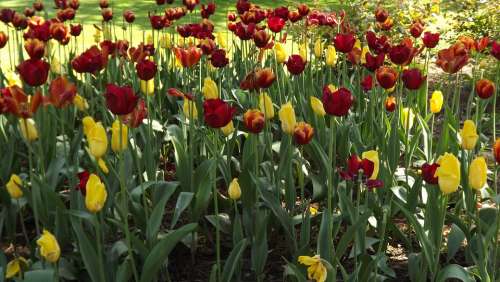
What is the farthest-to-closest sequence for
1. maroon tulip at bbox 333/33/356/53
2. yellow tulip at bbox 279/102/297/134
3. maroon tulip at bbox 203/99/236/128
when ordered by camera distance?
maroon tulip at bbox 333/33/356/53 → yellow tulip at bbox 279/102/297/134 → maroon tulip at bbox 203/99/236/128

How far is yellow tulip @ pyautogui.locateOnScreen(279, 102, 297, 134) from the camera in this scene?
238 centimetres

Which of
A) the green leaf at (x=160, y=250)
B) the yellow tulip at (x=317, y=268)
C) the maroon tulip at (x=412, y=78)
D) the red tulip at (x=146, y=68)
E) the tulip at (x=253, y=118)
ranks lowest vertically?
the green leaf at (x=160, y=250)

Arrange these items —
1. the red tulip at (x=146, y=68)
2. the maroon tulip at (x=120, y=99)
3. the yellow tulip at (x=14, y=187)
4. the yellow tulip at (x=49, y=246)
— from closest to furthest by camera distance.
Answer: the yellow tulip at (x=49, y=246), the maroon tulip at (x=120, y=99), the yellow tulip at (x=14, y=187), the red tulip at (x=146, y=68)

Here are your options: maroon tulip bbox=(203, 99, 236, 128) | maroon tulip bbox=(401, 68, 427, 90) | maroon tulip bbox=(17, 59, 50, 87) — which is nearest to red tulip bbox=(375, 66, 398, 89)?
maroon tulip bbox=(401, 68, 427, 90)

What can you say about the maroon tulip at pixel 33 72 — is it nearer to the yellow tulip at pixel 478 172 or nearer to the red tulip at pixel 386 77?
the red tulip at pixel 386 77

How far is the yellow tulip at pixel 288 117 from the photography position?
2.38 metres

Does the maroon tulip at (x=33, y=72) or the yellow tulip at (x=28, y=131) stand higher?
the maroon tulip at (x=33, y=72)

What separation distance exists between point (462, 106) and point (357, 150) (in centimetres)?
226

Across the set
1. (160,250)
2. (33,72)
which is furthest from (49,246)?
(33,72)

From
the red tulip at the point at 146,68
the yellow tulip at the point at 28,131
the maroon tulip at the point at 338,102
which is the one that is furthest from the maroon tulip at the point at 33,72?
the maroon tulip at the point at 338,102

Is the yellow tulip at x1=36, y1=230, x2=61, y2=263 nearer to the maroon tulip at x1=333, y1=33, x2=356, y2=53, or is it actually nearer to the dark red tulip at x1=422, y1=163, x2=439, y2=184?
the dark red tulip at x1=422, y1=163, x2=439, y2=184

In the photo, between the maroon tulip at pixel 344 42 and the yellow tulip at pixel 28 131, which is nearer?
the yellow tulip at pixel 28 131

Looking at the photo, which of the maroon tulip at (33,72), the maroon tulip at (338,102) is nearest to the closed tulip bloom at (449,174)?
the maroon tulip at (338,102)

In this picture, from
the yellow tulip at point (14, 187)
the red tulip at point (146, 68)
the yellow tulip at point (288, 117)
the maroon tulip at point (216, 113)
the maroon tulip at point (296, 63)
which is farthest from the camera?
the maroon tulip at point (296, 63)
